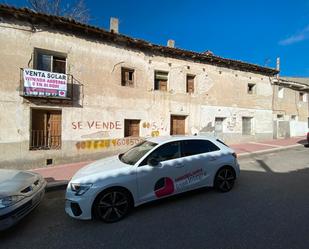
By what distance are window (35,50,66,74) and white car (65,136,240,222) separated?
6.04 meters

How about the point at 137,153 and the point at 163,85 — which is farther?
the point at 163,85

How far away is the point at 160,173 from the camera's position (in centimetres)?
404

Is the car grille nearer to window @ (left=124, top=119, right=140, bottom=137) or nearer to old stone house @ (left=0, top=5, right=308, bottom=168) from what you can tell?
old stone house @ (left=0, top=5, right=308, bottom=168)

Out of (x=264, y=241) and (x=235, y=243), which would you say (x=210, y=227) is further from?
(x=264, y=241)

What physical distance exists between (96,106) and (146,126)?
9.36ft

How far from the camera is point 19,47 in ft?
24.6

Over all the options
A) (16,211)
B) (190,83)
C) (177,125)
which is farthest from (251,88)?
(16,211)

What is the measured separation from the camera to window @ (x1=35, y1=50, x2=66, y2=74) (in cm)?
803

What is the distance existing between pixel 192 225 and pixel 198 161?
1.52 m

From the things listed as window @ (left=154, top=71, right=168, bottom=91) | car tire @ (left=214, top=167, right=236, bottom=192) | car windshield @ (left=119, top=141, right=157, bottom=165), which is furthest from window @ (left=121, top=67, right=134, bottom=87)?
car tire @ (left=214, top=167, right=236, bottom=192)

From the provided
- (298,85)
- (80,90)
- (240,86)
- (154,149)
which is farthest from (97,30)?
(298,85)

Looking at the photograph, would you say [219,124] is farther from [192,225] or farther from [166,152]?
[192,225]

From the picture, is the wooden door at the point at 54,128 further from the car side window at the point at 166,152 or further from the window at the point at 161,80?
the car side window at the point at 166,152

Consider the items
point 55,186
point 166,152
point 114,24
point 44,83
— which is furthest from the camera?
point 114,24
